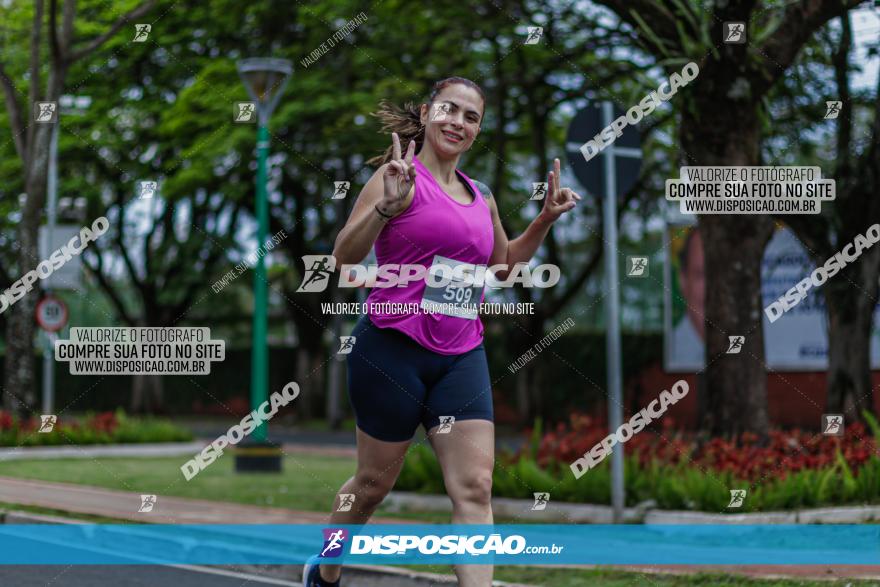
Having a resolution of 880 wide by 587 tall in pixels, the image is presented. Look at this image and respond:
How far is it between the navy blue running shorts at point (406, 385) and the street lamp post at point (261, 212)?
981 cm

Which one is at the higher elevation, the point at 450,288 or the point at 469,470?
the point at 450,288

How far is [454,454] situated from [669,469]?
15.3 ft

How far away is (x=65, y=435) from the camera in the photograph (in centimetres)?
1803

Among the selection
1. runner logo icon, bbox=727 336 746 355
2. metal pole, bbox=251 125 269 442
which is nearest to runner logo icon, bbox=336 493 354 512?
runner logo icon, bbox=727 336 746 355

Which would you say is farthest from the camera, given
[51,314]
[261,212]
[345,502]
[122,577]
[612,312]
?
[51,314]

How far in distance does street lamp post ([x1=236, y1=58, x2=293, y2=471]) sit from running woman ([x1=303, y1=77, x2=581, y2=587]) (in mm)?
9775

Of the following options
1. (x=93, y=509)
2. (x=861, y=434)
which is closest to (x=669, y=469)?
(x=861, y=434)

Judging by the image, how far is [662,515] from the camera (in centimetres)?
834

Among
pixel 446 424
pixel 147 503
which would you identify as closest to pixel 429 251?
pixel 446 424

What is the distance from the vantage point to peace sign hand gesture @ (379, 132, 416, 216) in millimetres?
4363

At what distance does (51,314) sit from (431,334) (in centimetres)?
1461

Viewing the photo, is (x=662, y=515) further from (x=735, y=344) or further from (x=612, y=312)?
(x=735, y=344)

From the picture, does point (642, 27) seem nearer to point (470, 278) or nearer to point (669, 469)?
point (669, 469)

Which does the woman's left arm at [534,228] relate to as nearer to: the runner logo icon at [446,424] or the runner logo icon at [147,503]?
the runner logo icon at [446,424]
